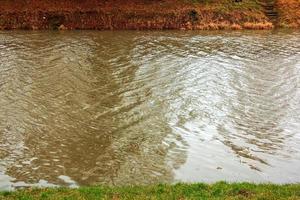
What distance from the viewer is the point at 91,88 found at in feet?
78.8

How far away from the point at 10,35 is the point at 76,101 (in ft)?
66.1

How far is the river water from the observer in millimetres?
14711

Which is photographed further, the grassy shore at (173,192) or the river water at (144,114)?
the river water at (144,114)

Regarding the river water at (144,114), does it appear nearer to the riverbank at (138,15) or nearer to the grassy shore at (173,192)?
the grassy shore at (173,192)

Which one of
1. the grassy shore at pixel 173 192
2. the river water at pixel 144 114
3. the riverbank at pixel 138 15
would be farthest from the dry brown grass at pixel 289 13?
the grassy shore at pixel 173 192

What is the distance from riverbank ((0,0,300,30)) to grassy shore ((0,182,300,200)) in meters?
32.9

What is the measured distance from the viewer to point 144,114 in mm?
20062

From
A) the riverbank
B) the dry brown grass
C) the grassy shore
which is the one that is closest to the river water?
the grassy shore

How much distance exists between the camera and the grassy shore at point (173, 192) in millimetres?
11594

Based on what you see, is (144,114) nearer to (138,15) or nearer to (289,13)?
(138,15)

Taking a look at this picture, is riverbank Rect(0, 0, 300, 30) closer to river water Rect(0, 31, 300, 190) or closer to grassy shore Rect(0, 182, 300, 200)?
river water Rect(0, 31, 300, 190)

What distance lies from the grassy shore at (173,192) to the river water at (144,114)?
4.33 ft

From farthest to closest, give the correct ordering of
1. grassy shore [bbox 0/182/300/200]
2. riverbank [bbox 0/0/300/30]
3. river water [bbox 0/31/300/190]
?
riverbank [bbox 0/0/300/30]
river water [bbox 0/31/300/190]
grassy shore [bbox 0/182/300/200]

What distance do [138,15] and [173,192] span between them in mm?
35576
